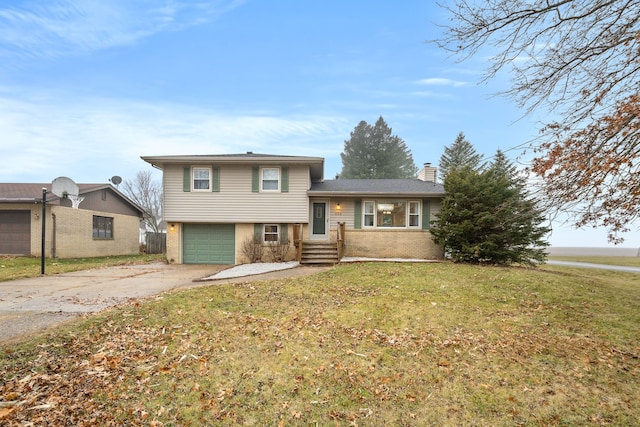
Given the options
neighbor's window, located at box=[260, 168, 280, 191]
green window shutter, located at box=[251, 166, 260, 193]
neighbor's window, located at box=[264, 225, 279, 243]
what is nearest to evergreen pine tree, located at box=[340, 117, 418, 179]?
neighbor's window, located at box=[260, 168, 280, 191]

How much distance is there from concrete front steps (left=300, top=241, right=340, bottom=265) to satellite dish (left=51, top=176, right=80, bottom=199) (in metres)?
10.2

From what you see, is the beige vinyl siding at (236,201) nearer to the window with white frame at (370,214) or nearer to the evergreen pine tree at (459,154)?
the window with white frame at (370,214)

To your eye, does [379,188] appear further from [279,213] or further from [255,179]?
[255,179]

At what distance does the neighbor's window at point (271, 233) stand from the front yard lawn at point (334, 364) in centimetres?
712

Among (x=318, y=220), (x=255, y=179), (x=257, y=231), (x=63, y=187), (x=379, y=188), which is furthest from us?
(x=379, y=188)

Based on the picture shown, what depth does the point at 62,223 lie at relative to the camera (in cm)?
1552

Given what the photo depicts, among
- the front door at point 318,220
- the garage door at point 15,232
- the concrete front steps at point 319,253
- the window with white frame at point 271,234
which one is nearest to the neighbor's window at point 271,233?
the window with white frame at point 271,234

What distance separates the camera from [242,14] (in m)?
10.9

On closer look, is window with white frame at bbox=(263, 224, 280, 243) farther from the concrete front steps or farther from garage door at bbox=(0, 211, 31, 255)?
garage door at bbox=(0, 211, 31, 255)

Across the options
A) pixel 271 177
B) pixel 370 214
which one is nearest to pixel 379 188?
pixel 370 214

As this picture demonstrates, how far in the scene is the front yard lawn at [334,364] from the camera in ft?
10.5

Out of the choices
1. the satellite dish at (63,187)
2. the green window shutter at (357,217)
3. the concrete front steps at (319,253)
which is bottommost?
the concrete front steps at (319,253)

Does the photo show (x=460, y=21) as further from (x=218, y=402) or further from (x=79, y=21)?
(x=79, y=21)

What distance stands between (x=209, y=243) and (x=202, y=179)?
303cm
